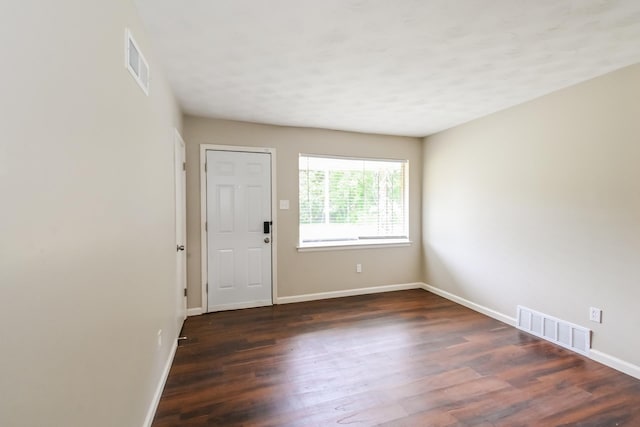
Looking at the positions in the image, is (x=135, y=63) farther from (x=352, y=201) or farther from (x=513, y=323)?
(x=513, y=323)

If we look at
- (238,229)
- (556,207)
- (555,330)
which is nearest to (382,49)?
(556,207)

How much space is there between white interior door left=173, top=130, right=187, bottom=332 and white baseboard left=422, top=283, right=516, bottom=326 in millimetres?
3457

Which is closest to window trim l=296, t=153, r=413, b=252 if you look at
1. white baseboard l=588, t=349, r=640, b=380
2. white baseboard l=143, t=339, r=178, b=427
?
white baseboard l=143, t=339, r=178, b=427

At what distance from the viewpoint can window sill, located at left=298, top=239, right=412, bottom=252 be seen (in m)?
4.12

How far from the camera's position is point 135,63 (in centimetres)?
160

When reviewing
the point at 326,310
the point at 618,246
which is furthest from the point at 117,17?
the point at 618,246

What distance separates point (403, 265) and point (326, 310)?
1573 millimetres

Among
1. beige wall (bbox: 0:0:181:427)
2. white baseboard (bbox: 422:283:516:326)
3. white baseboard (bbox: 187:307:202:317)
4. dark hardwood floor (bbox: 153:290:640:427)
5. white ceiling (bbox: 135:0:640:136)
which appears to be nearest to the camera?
beige wall (bbox: 0:0:181:427)

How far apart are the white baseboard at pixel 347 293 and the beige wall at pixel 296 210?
59 mm

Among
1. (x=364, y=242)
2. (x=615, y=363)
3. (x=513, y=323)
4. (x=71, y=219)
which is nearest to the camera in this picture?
(x=71, y=219)

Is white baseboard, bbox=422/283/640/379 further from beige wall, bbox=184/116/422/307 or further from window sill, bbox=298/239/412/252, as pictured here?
window sill, bbox=298/239/412/252

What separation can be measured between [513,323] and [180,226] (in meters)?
3.77

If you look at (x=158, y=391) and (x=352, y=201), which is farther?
(x=352, y=201)

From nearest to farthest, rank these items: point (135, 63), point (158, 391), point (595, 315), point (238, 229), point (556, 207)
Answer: point (135, 63) < point (158, 391) < point (595, 315) < point (556, 207) < point (238, 229)
